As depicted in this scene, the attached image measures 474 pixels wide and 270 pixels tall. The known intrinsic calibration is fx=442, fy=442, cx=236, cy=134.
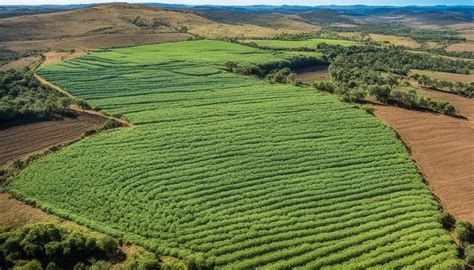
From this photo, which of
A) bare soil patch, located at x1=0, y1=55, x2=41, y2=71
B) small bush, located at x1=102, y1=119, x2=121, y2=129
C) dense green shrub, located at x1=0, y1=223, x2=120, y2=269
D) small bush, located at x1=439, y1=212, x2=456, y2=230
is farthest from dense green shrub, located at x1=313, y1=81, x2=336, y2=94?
bare soil patch, located at x1=0, y1=55, x2=41, y2=71

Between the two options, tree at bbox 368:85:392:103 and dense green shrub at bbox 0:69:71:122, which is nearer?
Answer: dense green shrub at bbox 0:69:71:122

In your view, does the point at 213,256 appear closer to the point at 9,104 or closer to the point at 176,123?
the point at 176,123

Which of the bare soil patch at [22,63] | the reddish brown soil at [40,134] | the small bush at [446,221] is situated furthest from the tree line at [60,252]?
the bare soil patch at [22,63]

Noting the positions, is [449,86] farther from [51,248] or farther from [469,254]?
[51,248]

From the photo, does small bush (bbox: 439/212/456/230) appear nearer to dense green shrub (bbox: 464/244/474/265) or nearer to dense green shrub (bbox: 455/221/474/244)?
dense green shrub (bbox: 455/221/474/244)

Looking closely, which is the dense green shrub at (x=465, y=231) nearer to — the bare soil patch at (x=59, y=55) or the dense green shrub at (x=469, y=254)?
the dense green shrub at (x=469, y=254)
